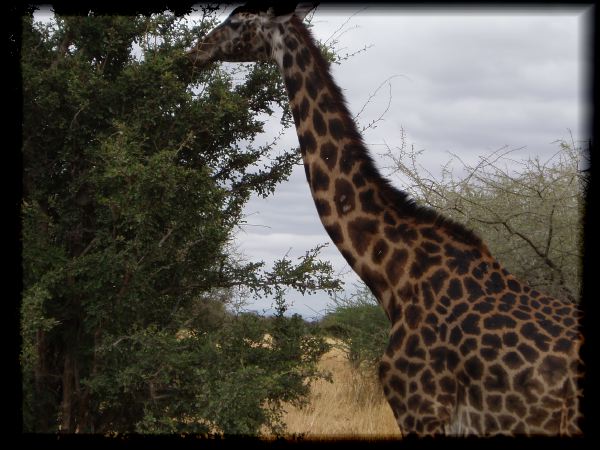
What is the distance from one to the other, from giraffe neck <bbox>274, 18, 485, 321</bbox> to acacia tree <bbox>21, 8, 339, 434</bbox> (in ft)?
5.55

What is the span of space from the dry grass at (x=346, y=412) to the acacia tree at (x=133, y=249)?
1443mm

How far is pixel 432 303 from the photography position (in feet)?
14.6

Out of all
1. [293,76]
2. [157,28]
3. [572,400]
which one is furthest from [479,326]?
[157,28]

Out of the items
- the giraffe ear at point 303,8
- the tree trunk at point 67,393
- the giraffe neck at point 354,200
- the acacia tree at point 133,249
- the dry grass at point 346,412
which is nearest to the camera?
the giraffe neck at point 354,200

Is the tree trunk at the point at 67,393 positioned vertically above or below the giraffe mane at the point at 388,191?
below

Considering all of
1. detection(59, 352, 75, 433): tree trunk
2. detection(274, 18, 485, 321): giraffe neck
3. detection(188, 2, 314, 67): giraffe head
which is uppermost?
detection(188, 2, 314, 67): giraffe head

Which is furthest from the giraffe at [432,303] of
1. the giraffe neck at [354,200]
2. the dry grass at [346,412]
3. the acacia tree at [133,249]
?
the dry grass at [346,412]

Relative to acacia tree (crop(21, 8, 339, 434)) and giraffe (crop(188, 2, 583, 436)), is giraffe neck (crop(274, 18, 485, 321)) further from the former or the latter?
acacia tree (crop(21, 8, 339, 434))

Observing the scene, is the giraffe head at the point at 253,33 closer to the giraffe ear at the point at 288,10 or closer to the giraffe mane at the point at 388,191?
the giraffe ear at the point at 288,10

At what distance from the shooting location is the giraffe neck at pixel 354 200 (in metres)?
4.65

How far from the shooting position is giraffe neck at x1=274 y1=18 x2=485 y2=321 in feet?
15.3

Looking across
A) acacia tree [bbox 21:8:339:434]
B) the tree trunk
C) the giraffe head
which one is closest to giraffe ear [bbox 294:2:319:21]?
the giraffe head

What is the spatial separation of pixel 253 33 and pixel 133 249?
8.06 feet

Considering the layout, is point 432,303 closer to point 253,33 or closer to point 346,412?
point 253,33
